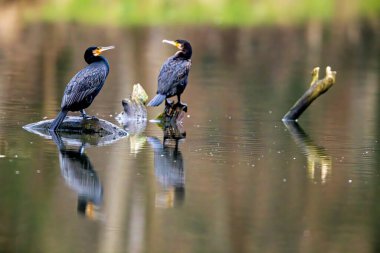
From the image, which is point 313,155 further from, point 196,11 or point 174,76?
point 196,11

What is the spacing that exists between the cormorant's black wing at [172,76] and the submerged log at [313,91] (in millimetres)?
1742

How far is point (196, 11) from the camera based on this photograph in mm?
41906

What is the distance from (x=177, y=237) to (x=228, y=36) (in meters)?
26.1

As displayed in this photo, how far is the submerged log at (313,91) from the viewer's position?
15547 millimetres

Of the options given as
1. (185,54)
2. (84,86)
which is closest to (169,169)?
(84,86)

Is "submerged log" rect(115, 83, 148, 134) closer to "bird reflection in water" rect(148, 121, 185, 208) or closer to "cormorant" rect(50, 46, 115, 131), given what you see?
"bird reflection in water" rect(148, 121, 185, 208)

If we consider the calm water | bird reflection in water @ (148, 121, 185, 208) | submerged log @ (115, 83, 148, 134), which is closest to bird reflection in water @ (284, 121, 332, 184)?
the calm water

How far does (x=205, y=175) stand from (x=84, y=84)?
3463 mm

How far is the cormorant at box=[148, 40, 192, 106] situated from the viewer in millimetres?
15000

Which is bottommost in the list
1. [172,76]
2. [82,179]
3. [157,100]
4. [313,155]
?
[82,179]

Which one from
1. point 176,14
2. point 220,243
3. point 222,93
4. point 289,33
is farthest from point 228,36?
point 220,243

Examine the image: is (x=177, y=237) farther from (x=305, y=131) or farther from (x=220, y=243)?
(x=305, y=131)

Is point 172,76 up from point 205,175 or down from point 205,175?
up

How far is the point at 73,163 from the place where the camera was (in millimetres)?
11430
